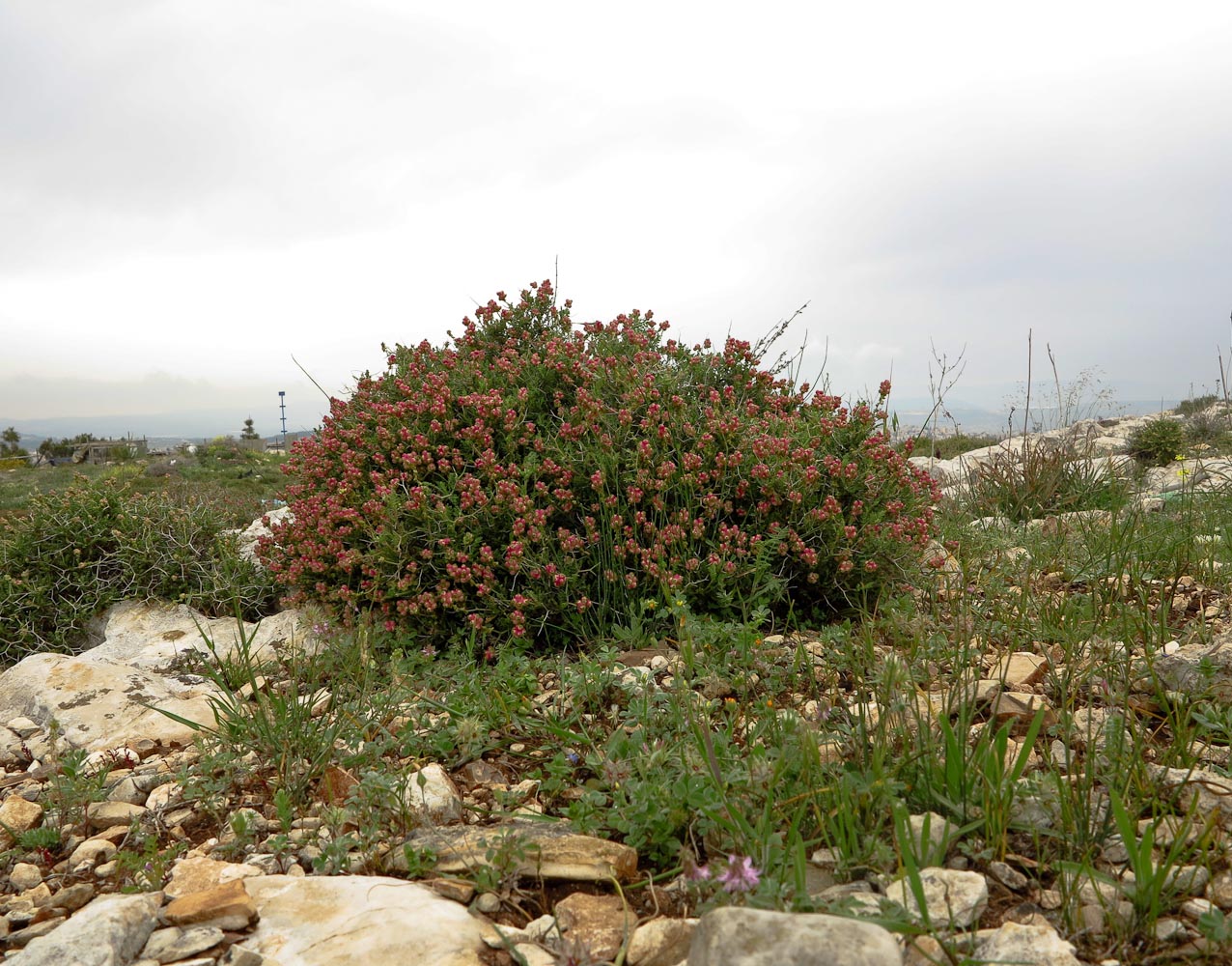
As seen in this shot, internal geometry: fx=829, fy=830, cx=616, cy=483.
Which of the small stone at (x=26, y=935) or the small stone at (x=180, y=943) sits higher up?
the small stone at (x=180, y=943)

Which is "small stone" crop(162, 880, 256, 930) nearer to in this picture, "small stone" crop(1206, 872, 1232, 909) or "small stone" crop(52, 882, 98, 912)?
"small stone" crop(52, 882, 98, 912)

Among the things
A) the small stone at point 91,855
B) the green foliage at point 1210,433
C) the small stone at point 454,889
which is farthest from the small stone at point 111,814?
the green foliage at point 1210,433

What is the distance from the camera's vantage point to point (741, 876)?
1.66 metres

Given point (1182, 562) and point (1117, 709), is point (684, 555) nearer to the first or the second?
point (1117, 709)

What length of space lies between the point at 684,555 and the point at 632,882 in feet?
6.39

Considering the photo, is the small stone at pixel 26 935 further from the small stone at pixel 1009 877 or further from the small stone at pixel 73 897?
the small stone at pixel 1009 877

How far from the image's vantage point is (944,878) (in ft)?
5.74

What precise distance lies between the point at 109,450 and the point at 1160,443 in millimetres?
28451

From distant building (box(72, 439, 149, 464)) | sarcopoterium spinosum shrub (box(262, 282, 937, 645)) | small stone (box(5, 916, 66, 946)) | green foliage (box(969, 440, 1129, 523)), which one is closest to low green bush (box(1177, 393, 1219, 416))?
green foliage (box(969, 440, 1129, 523))

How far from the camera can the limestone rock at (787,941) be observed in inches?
56.1

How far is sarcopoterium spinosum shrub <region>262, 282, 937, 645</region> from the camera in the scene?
150 inches

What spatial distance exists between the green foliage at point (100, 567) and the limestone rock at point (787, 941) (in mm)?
4382

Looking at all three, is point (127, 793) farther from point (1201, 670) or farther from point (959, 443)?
point (959, 443)

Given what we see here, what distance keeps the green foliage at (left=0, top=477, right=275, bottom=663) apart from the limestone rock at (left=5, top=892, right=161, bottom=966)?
352 cm
